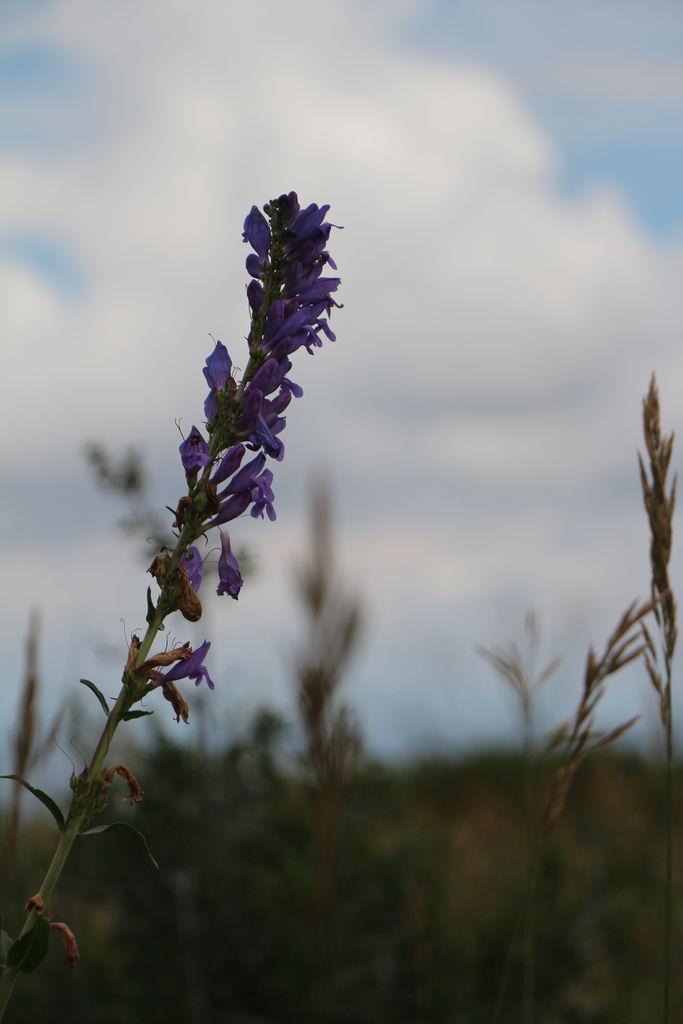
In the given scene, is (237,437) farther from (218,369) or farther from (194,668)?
(194,668)

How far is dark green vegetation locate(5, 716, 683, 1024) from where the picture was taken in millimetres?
4434

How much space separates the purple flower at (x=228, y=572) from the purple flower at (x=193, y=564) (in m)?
0.08

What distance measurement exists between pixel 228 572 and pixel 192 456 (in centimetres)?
23

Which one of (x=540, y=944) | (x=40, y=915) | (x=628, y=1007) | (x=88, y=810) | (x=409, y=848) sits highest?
(x=88, y=810)

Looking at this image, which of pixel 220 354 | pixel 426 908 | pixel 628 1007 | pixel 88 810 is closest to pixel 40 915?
pixel 88 810

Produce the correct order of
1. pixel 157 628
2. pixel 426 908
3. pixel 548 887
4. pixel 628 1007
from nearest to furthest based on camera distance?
pixel 157 628 → pixel 426 908 → pixel 628 1007 → pixel 548 887

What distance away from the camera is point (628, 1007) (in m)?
5.23

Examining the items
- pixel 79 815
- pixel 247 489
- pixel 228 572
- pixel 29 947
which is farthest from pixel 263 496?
pixel 29 947

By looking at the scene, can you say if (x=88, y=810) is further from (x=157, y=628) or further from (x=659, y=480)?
(x=659, y=480)

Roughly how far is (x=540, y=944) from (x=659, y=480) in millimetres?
3535

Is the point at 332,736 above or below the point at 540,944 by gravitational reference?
above

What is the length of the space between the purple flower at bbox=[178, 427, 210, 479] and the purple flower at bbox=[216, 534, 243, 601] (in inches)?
6.1

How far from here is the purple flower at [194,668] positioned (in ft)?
5.42

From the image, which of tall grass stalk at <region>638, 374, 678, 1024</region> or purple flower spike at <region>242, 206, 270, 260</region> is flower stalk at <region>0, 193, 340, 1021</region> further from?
tall grass stalk at <region>638, 374, 678, 1024</region>
